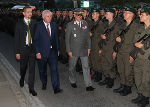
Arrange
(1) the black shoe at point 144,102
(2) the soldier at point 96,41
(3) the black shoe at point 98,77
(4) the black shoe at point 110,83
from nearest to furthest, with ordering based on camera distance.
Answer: (1) the black shoe at point 144,102 → (4) the black shoe at point 110,83 → (2) the soldier at point 96,41 → (3) the black shoe at point 98,77

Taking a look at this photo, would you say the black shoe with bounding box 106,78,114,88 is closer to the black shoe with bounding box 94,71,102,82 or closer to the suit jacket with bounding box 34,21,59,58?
the black shoe with bounding box 94,71,102,82

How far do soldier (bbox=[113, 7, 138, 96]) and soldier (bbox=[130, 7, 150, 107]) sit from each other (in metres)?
0.44

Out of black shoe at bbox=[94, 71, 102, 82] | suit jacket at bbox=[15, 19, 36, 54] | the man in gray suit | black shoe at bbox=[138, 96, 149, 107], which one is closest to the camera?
black shoe at bbox=[138, 96, 149, 107]

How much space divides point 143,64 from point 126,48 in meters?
0.78

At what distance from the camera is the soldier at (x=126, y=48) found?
548 centimetres

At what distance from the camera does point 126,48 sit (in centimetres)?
561

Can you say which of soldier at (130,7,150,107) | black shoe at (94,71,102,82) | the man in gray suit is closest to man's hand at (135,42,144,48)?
soldier at (130,7,150,107)

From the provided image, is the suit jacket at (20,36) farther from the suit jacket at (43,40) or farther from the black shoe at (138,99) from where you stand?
the black shoe at (138,99)

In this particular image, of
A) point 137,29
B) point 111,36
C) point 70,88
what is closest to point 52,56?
point 70,88

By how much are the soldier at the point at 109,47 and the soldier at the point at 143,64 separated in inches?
43.8

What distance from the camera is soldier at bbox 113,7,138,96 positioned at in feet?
18.0

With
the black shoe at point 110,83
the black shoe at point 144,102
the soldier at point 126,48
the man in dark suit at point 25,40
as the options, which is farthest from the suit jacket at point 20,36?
the black shoe at point 144,102

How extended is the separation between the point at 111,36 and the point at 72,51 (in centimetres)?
105

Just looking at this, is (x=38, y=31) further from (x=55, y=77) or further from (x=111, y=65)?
(x=111, y=65)
